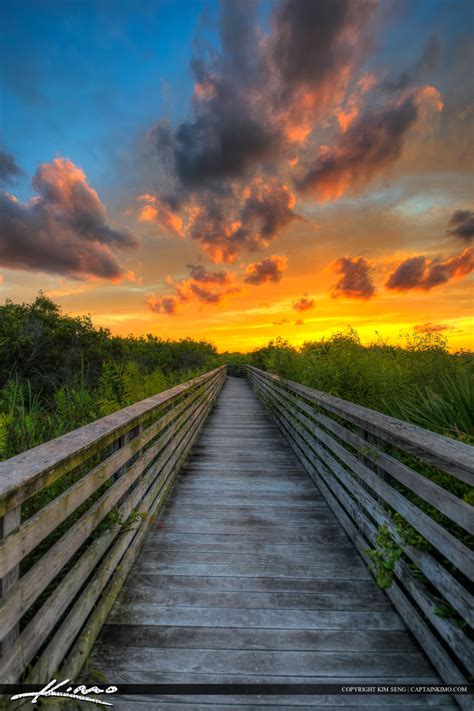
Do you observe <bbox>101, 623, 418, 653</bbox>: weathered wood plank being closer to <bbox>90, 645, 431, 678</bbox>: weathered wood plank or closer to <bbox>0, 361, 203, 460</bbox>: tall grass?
<bbox>90, 645, 431, 678</bbox>: weathered wood plank

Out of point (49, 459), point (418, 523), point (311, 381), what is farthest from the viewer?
point (311, 381)

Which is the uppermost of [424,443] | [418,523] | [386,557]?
[424,443]

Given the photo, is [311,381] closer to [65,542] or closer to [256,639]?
[256,639]

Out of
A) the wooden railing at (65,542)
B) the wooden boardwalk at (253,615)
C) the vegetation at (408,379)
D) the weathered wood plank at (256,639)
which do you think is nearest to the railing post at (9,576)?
the wooden railing at (65,542)

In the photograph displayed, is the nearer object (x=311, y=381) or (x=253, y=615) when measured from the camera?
(x=253, y=615)

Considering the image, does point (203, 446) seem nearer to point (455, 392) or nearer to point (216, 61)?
point (455, 392)

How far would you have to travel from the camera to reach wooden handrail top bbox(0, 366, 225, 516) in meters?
1.33

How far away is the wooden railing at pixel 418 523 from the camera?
176 cm

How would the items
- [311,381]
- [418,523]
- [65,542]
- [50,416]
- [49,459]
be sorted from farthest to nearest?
1. [311,381]
2. [50,416]
3. [418,523]
4. [65,542]
5. [49,459]

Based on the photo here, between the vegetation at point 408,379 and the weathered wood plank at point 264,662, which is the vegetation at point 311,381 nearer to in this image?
the vegetation at point 408,379

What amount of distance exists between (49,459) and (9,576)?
1.54 feet

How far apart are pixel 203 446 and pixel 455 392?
5.19 metres

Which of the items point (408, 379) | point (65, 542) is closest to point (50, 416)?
point (65, 542)

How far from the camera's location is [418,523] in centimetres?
213
